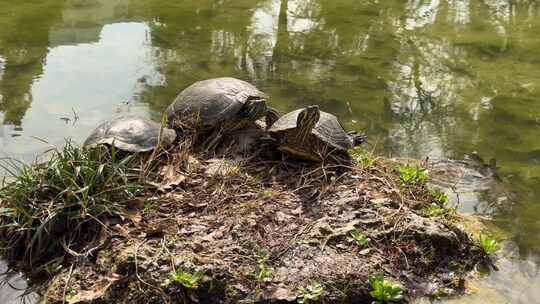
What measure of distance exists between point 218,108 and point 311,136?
952 millimetres

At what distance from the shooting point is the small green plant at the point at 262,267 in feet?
12.6

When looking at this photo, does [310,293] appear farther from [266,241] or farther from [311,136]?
[311,136]

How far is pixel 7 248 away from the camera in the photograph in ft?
13.3

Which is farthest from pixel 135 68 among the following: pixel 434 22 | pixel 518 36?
pixel 518 36

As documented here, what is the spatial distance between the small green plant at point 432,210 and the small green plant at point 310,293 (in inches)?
49.6

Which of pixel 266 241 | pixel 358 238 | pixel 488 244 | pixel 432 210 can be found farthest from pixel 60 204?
pixel 488 244

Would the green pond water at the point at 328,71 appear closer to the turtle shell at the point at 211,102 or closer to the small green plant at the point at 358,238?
the small green plant at the point at 358,238

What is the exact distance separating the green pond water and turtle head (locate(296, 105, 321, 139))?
1.46 meters

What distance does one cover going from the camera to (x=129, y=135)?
4.79 m

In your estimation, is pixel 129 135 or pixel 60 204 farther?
pixel 129 135

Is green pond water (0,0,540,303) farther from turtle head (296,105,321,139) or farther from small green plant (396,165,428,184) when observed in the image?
turtle head (296,105,321,139)

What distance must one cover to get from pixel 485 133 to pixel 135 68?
15.1 feet

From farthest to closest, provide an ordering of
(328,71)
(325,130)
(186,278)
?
(328,71) → (325,130) → (186,278)

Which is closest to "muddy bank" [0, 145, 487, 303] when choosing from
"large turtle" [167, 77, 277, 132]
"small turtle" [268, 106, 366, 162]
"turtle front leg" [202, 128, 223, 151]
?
"small turtle" [268, 106, 366, 162]
